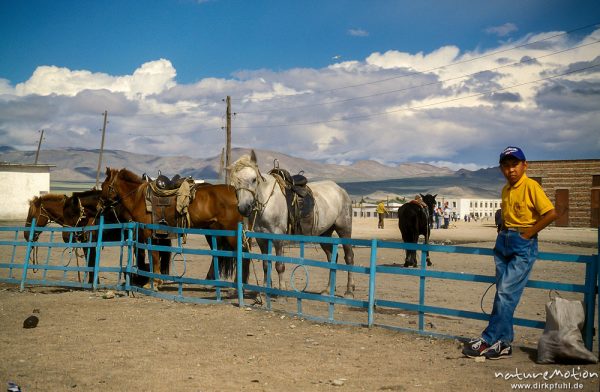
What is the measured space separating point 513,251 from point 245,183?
5070 mm

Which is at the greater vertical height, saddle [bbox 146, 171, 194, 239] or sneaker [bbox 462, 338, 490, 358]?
saddle [bbox 146, 171, 194, 239]

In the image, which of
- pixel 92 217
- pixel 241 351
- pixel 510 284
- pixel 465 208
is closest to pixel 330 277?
pixel 241 351

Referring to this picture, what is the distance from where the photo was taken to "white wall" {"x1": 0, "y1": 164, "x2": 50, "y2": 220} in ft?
168

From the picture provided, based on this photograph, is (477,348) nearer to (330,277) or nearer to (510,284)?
(510,284)

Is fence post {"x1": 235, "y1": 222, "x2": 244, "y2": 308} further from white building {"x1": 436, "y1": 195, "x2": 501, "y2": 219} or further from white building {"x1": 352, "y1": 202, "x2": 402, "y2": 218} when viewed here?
white building {"x1": 436, "y1": 195, "x2": 501, "y2": 219}

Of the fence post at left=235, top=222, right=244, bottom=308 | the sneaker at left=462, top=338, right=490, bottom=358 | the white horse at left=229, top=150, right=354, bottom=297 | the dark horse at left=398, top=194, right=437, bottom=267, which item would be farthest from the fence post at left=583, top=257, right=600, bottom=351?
the dark horse at left=398, top=194, right=437, bottom=267

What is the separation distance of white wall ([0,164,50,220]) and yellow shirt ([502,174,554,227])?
49.5 meters

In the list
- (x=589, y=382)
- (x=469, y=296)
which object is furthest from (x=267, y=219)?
(x=589, y=382)

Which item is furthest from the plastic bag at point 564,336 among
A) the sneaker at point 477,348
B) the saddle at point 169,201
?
the saddle at point 169,201

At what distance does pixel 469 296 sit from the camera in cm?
1204

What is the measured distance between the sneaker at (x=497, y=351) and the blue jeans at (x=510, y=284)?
7cm

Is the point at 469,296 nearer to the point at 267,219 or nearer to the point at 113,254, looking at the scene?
the point at 267,219

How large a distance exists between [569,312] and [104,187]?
10220 millimetres

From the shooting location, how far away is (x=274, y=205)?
11.2 m
